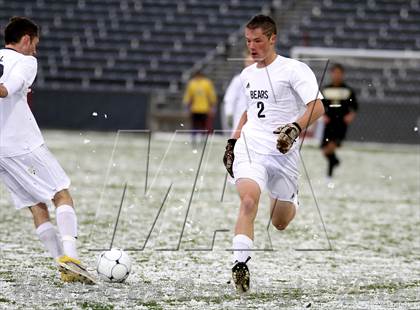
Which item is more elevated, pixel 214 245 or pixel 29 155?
pixel 29 155

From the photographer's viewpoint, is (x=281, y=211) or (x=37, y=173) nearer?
(x=37, y=173)

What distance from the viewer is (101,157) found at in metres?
21.0

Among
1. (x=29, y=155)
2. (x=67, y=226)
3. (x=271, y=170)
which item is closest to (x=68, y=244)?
(x=67, y=226)

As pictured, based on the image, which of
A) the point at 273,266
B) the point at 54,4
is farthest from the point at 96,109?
the point at 273,266

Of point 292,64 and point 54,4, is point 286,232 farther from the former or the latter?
point 54,4

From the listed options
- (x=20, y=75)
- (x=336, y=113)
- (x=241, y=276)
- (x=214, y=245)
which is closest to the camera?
(x=241, y=276)

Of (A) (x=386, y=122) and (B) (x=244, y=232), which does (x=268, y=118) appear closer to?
(B) (x=244, y=232)

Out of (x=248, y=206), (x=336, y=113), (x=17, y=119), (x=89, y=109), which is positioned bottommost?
(x=89, y=109)

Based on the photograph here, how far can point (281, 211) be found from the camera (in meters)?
7.66

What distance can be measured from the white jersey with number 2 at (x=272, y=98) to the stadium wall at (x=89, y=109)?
21899mm

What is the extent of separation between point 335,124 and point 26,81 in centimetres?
1109

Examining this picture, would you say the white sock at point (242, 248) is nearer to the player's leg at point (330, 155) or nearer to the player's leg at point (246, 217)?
the player's leg at point (246, 217)

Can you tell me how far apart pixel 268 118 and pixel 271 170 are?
0.36 m

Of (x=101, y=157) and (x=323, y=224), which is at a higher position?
(x=323, y=224)
